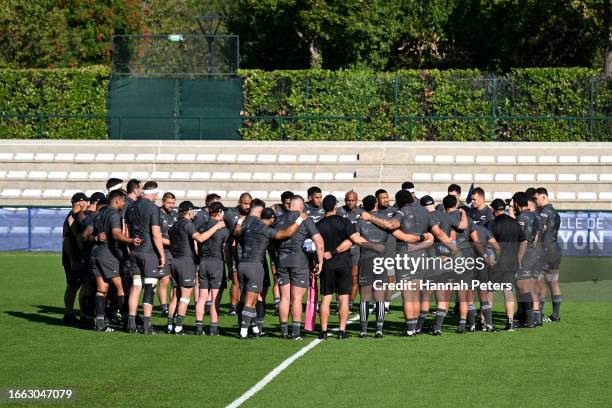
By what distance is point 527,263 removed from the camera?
18.8 metres

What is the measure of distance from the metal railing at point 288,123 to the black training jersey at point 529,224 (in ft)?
A: 69.8

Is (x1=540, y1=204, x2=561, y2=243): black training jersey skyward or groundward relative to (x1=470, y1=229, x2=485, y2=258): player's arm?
skyward

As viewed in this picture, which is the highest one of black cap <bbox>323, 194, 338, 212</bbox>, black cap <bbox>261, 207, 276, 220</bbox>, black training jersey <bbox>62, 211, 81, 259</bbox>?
black cap <bbox>323, 194, 338, 212</bbox>

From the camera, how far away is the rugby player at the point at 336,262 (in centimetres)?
1738

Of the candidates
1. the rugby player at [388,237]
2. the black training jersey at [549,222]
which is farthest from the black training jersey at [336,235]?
the black training jersey at [549,222]

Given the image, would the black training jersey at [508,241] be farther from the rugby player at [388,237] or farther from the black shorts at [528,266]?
the rugby player at [388,237]

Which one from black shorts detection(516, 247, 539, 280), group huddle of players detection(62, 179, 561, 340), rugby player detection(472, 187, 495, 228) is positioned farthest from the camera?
rugby player detection(472, 187, 495, 228)

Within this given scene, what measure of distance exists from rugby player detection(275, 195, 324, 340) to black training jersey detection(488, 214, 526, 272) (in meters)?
2.92

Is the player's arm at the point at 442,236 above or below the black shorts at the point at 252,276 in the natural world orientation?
above

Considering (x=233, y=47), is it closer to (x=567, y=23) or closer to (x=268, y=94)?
(x=268, y=94)

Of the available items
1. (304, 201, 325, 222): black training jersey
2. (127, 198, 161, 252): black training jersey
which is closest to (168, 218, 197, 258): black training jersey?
(127, 198, 161, 252): black training jersey

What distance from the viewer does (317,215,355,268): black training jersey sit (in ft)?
57.1

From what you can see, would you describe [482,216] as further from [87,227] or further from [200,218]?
[87,227]

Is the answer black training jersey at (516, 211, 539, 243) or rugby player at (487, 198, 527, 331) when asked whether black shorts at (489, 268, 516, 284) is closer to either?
rugby player at (487, 198, 527, 331)
